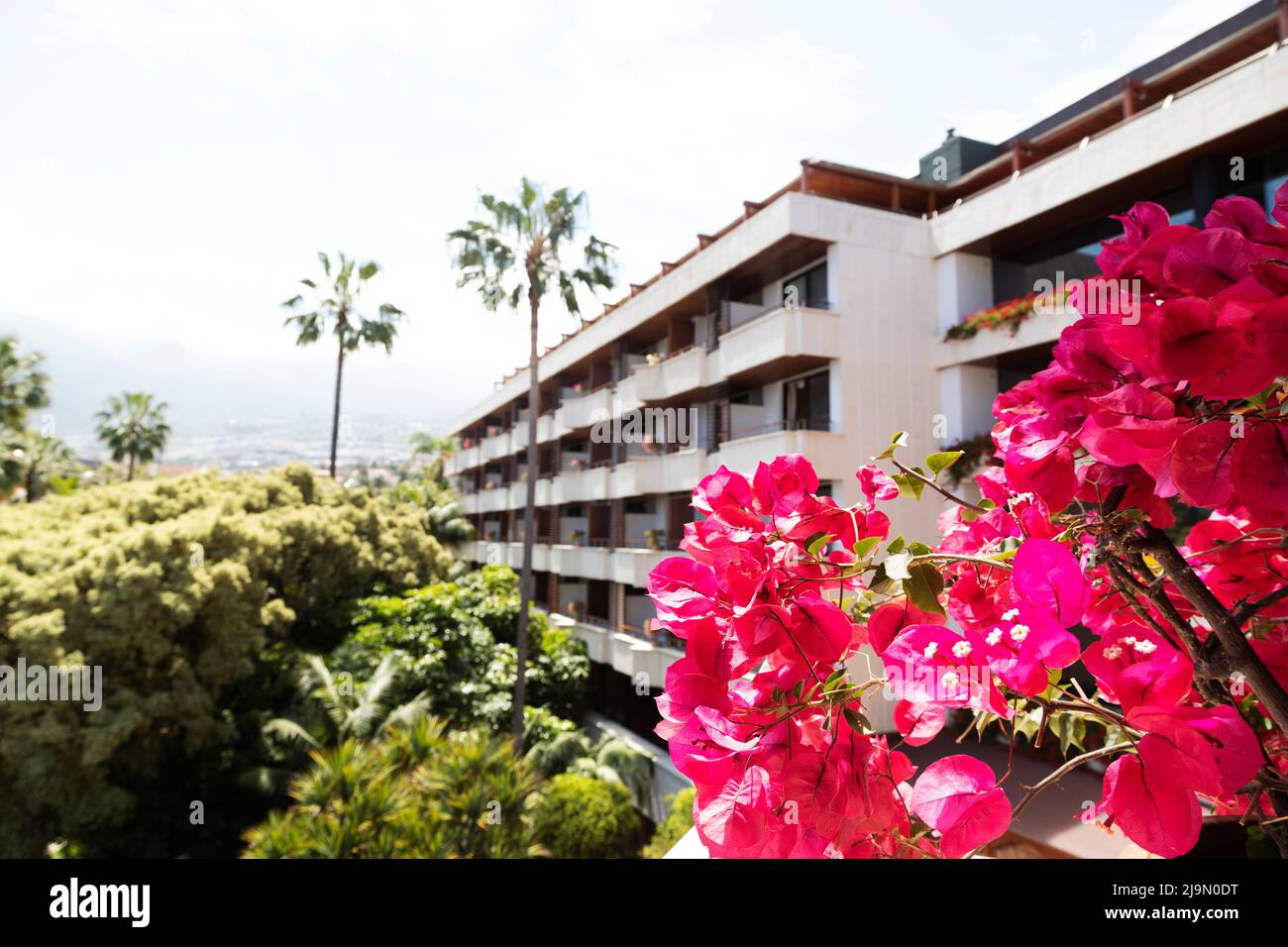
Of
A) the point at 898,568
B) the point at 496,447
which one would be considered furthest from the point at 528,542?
the point at 496,447

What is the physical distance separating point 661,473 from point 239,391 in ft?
481

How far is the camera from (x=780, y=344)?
32.5 ft

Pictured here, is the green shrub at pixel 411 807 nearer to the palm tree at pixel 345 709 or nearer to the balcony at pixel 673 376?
the palm tree at pixel 345 709

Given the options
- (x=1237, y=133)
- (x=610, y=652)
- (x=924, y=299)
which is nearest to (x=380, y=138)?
(x=924, y=299)

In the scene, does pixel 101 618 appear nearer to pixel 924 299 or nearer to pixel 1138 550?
pixel 1138 550

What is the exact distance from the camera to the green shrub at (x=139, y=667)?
8156 millimetres

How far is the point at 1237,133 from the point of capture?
7.02 m

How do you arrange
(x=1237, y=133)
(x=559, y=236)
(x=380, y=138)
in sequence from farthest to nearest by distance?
(x=559, y=236), (x=1237, y=133), (x=380, y=138)

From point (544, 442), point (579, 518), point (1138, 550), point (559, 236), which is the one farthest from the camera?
point (544, 442)

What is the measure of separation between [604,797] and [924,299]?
885cm

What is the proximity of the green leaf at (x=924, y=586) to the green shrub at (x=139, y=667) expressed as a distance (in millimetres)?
10405

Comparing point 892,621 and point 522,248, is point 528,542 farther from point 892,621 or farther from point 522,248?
point 892,621

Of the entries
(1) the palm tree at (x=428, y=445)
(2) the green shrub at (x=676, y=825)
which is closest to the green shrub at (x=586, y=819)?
(2) the green shrub at (x=676, y=825)

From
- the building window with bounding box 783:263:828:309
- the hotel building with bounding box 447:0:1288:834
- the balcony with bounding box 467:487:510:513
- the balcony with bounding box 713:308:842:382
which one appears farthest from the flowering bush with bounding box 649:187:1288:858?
the balcony with bounding box 467:487:510:513
